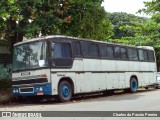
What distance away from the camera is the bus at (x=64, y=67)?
1611 cm

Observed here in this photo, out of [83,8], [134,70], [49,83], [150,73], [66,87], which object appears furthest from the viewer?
[150,73]

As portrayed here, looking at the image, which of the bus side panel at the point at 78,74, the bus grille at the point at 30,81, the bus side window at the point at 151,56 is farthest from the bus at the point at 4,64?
the bus side window at the point at 151,56

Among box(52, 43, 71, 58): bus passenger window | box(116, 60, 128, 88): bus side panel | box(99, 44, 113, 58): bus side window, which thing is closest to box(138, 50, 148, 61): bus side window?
box(116, 60, 128, 88): bus side panel

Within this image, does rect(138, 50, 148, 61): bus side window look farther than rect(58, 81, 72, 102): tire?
Yes

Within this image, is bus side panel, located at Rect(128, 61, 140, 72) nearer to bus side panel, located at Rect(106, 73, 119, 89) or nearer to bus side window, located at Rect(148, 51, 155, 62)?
bus side panel, located at Rect(106, 73, 119, 89)

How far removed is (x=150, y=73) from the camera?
25625 mm

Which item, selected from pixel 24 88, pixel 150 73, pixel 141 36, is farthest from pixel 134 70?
pixel 141 36

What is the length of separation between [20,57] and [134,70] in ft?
29.6

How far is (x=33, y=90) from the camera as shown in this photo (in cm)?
1630

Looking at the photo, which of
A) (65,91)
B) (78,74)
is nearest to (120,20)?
(78,74)

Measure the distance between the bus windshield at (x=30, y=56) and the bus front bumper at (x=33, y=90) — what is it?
89 centimetres

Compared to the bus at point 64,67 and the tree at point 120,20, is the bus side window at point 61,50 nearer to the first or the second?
the bus at point 64,67

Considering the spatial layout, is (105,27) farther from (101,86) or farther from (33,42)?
(33,42)

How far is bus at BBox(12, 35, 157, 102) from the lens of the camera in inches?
634
